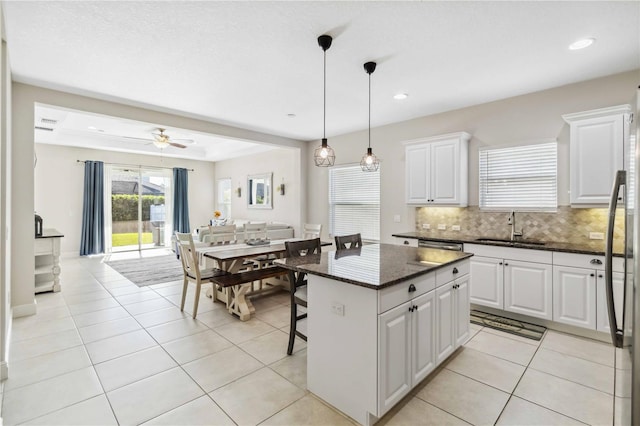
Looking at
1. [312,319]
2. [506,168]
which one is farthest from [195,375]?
Result: [506,168]

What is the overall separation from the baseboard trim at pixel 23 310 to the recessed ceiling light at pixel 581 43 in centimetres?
650

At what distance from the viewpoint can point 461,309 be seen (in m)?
2.76

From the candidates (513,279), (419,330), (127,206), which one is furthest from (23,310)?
(513,279)

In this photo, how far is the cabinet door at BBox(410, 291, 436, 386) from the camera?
83.4 inches

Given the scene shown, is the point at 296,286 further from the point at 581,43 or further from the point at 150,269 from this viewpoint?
the point at 150,269

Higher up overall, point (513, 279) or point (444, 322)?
point (513, 279)

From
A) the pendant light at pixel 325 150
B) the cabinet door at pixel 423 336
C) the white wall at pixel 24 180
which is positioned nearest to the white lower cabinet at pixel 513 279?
the cabinet door at pixel 423 336

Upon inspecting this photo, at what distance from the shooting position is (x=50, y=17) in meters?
2.35

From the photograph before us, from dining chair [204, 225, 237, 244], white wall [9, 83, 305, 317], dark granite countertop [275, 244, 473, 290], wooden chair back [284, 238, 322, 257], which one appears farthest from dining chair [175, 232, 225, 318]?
white wall [9, 83, 305, 317]

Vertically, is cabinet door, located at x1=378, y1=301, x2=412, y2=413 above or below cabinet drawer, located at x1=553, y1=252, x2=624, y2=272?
below

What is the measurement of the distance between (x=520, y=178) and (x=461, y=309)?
7.20 ft

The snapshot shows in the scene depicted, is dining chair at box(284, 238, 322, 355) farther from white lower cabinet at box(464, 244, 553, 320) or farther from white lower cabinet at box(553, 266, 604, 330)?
white lower cabinet at box(553, 266, 604, 330)

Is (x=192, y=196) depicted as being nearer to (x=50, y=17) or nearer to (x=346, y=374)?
(x=50, y=17)

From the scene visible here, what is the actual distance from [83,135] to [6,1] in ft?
20.2
